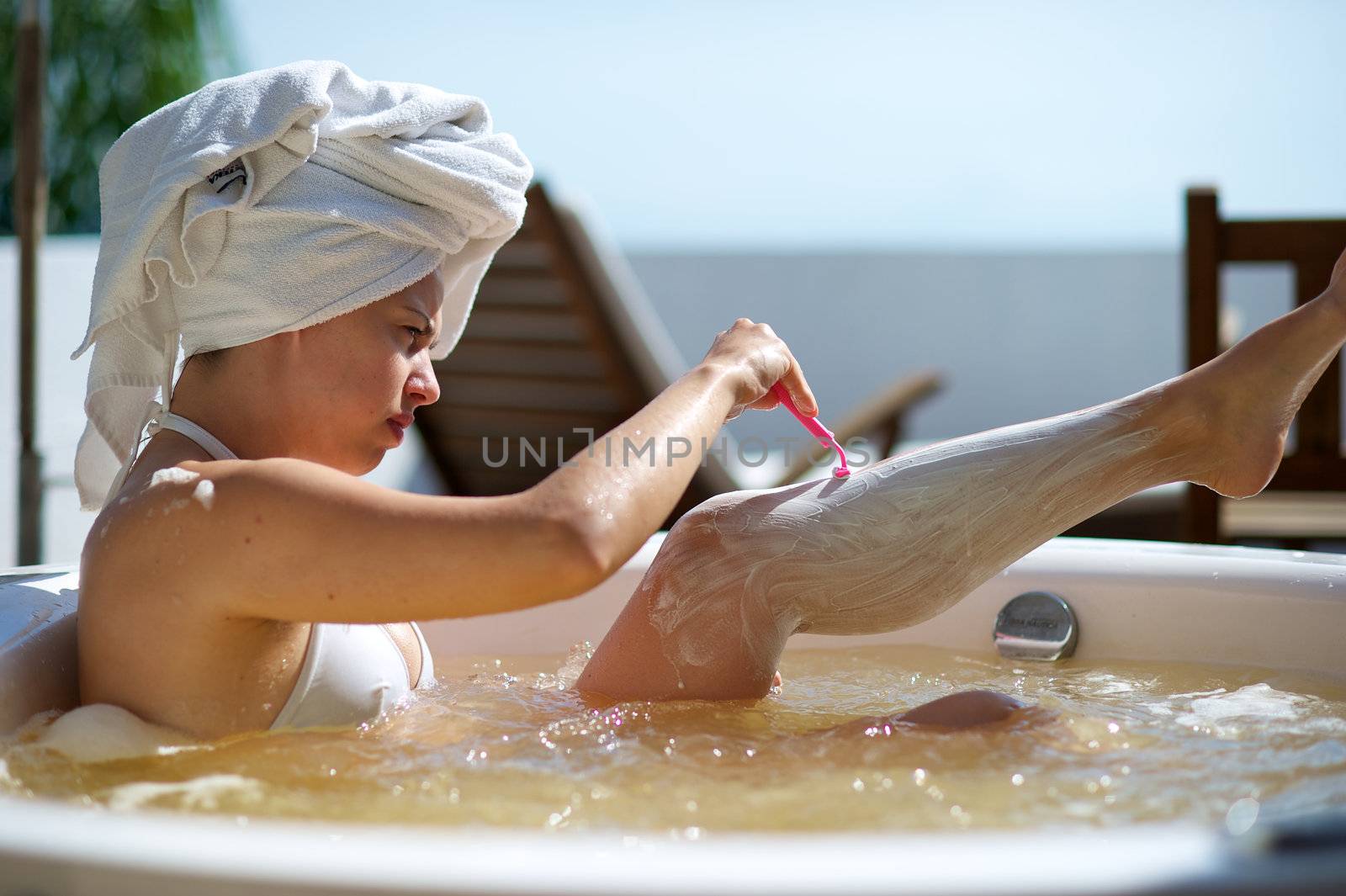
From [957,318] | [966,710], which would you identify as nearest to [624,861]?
[966,710]

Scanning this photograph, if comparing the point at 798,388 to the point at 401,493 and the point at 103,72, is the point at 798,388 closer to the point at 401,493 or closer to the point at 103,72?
the point at 401,493

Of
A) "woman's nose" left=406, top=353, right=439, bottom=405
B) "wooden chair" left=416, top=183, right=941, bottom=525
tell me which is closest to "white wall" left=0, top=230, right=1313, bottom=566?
"wooden chair" left=416, top=183, right=941, bottom=525

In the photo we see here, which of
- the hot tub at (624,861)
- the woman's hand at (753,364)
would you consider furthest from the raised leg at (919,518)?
the hot tub at (624,861)

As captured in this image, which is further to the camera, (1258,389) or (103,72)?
(103,72)

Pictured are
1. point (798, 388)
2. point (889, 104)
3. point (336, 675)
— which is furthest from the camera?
point (889, 104)

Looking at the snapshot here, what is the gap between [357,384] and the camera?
3.85 feet

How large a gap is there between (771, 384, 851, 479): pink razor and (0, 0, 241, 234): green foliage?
4869 mm

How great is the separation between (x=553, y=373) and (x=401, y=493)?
2674 mm

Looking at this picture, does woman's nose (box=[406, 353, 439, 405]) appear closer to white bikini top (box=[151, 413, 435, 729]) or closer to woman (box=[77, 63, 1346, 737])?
woman (box=[77, 63, 1346, 737])

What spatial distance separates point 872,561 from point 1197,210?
5.65 ft

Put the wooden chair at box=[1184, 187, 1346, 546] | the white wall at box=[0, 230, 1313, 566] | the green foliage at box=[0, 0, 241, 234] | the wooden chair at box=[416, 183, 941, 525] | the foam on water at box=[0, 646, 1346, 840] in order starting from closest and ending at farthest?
the foam on water at box=[0, 646, 1346, 840], the wooden chair at box=[1184, 187, 1346, 546], the wooden chair at box=[416, 183, 941, 525], the green foliage at box=[0, 0, 241, 234], the white wall at box=[0, 230, 1313, 566]

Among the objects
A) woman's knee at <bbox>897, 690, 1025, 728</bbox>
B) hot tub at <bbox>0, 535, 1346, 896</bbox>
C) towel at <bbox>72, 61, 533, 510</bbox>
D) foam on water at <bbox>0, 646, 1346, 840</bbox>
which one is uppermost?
towel at <bbox>72, 61, 533, 510</bbox>

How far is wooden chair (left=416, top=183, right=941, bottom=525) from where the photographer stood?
10.7 feet

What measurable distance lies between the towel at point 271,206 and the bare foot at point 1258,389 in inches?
30.3
